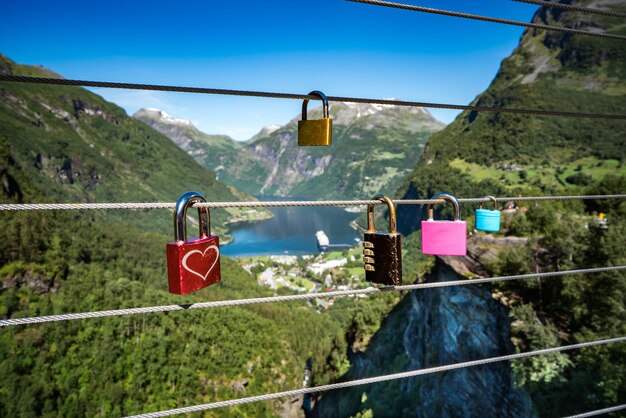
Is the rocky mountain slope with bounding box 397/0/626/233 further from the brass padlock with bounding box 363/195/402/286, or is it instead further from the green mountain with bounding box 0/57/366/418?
the brass padlock with bounding box 363/195/402/286

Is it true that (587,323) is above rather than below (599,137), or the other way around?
below

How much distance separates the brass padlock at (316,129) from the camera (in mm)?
2725

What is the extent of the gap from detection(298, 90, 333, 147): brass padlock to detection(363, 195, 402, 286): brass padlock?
60 cm

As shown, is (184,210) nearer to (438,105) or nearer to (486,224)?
(438,105)

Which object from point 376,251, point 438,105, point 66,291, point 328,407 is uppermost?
point 438,105

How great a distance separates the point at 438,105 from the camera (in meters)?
3.09

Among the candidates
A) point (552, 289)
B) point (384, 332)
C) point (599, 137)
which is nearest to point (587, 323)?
point (552, 289)

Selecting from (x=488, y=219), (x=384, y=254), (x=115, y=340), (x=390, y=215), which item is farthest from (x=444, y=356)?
(x=115, y=340)

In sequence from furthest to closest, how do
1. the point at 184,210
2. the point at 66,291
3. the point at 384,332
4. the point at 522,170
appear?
1. the point at 522,170
2. the point at 66,291
3. the point at 384,332
4. the point at 184,210

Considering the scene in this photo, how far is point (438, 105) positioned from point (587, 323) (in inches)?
858

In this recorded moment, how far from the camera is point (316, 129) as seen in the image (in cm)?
283

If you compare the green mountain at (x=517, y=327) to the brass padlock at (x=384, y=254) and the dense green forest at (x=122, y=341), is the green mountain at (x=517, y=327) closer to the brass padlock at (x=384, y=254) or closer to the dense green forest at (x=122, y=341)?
the dense green forest at (x=122, y=341)

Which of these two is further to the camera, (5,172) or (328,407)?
(5,172)

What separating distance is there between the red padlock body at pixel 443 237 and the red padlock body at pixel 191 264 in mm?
1625
